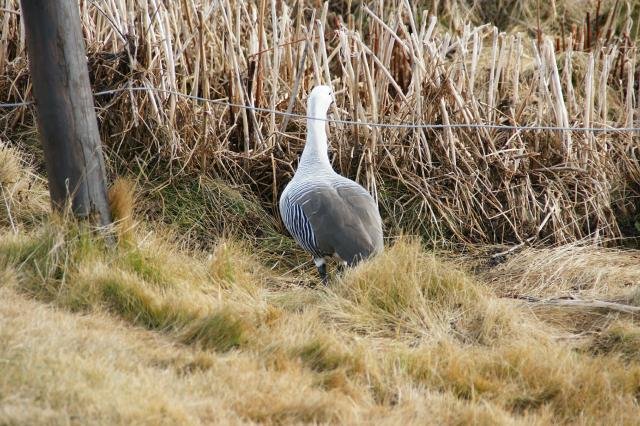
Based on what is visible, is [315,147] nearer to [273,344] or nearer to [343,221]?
[343,221]

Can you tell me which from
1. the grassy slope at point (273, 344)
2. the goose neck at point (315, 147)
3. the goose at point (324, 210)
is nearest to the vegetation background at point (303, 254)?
the grassy slope at point (273, 344)

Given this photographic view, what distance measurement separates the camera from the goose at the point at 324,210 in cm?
542

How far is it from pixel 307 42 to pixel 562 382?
312 cm

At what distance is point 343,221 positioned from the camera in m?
5.48

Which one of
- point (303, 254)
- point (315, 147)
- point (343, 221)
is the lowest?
point (303, 254)

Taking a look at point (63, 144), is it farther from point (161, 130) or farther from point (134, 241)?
point (161, 130)

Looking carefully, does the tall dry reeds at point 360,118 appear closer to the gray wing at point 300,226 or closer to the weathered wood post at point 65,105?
the gray wing at point 300,226

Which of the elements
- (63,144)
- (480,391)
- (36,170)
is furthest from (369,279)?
(36,170)

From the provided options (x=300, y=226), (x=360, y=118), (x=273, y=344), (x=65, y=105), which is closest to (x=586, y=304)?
(x=300, y=226)

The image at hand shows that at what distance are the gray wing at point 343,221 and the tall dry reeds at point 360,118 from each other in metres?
0.77

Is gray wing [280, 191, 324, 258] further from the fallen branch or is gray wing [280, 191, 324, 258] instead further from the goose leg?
the fallen branch

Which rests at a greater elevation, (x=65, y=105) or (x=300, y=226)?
(x=65, y=105)

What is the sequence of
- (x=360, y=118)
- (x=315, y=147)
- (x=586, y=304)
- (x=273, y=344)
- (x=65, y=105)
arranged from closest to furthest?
(x=273, y=344), (x=65, y=105), (x=586, y=304), (x=315, y=147), (x=360, y=118)

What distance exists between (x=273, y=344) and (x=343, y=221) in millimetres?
1437
